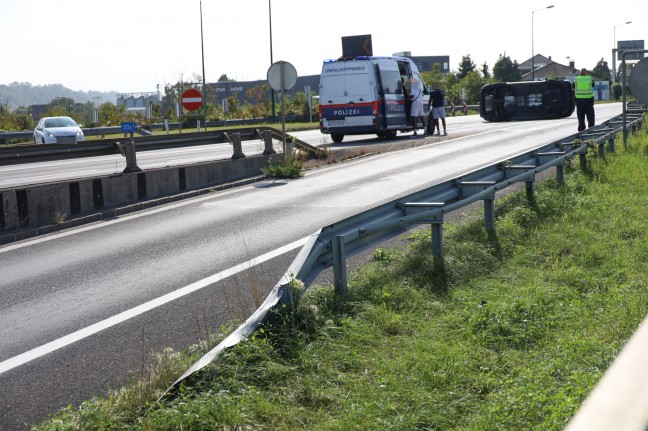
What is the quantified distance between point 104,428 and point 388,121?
82.6 feet

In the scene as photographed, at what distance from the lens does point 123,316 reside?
6902 mm

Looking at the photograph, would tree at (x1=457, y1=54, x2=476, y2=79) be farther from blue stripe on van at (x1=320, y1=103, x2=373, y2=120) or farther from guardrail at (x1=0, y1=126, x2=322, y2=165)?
guardrail at (x1=0, y1=126, x2=322, y2=165)

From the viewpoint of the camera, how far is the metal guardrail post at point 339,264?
6.39m

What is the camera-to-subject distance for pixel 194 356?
17.0 ft

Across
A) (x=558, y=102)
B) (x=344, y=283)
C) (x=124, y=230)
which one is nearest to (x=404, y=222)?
(x=344, y=283)

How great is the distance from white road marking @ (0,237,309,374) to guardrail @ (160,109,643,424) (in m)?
1.58

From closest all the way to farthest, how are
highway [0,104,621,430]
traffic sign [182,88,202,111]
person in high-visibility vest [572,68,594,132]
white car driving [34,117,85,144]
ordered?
highway [0,104,621,430] < person in high-visibility vest [572,68,594,132] < white car driving [34,117,85,144] < traffic sign [182,88,202,111]

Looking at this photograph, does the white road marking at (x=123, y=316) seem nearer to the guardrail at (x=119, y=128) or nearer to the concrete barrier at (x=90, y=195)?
the concrete barrier at (x=90, y=195)

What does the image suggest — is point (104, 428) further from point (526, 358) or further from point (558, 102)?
point (558, 102)

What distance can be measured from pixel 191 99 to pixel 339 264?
3026 cm

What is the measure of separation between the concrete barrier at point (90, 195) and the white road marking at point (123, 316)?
429cm

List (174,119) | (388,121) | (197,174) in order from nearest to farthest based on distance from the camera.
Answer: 1. (197,174)
2. (388,121)
3. (174,119)

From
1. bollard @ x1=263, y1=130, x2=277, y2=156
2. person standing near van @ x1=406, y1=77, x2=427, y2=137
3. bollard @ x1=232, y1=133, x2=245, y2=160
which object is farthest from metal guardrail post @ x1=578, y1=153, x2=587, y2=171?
person standing near van @ x1=406, y1=77, x2=427, y2=137

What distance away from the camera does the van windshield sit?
28391 mm
